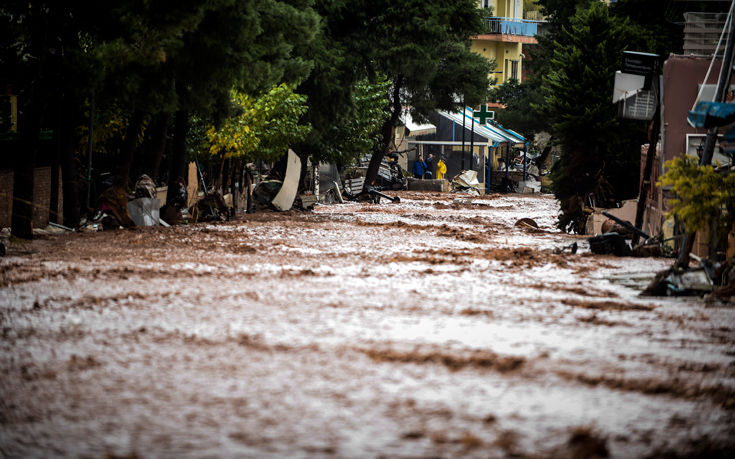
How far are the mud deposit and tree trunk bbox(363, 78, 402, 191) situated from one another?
1228 inches

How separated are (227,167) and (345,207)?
6.82 metres

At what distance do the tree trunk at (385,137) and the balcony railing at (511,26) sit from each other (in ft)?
85.1

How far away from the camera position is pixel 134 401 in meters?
5.77

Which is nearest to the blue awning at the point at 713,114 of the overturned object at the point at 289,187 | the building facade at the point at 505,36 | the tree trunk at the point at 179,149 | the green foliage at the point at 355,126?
the tree trunk at the point at 179,149

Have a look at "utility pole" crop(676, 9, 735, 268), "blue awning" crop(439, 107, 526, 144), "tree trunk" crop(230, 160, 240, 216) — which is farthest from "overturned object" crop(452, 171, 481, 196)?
"utility pole" crop(676, 9, 735, 268)

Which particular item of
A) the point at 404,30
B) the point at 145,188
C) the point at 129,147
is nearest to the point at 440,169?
the point at 404,30

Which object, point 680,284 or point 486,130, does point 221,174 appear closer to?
point 680,284

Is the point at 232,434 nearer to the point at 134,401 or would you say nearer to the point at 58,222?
the point at 134,401

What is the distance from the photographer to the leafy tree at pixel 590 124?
2580 cm

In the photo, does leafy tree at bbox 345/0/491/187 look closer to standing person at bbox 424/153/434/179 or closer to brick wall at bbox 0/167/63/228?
brick wall at bbox 0/167/63/228

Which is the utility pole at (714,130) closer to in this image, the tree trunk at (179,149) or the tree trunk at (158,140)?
the tree trunk at (158,140)

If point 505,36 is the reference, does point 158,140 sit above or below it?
below

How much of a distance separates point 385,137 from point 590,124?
68.1 ft

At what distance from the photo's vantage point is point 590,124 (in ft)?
85.2
